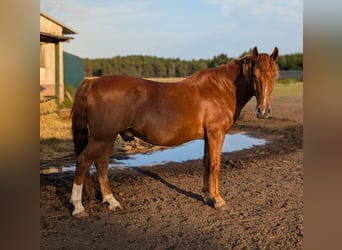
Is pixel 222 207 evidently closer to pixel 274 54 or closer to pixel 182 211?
pixel 182 211

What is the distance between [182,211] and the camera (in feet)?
9.29

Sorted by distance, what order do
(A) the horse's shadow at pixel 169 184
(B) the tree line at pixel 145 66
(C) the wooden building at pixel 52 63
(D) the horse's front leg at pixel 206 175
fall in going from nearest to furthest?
(D) the horse's front leg at pixel 206 175, (A) the horse's shadow at pixel 169 184, (C) the wooden building at pixel 52 63, (B) the tree line at pixel 145 66

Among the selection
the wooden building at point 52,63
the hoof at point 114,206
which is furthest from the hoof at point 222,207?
the wooden building at point 52,63

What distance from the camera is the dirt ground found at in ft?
7.47

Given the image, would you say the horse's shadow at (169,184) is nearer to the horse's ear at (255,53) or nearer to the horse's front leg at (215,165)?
the horse's front leg at (215,165)

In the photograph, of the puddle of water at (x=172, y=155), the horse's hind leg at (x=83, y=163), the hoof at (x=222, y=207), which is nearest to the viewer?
the horse's hind leg at (x=83, y=163)

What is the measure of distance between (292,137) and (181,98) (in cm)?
445

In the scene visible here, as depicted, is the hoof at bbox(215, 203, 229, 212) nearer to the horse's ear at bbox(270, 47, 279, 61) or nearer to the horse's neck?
the horse's neck

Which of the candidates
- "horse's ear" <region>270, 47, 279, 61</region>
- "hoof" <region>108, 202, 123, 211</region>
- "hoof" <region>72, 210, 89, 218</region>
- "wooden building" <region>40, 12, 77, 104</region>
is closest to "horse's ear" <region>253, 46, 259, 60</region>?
"horse's ear" <region>270, 47, 279, 61</region>

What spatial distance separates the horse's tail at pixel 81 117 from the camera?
8.78ft

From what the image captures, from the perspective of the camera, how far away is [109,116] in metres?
2.60

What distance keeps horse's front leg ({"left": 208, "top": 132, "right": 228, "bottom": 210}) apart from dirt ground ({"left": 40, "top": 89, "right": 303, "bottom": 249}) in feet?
0.25
